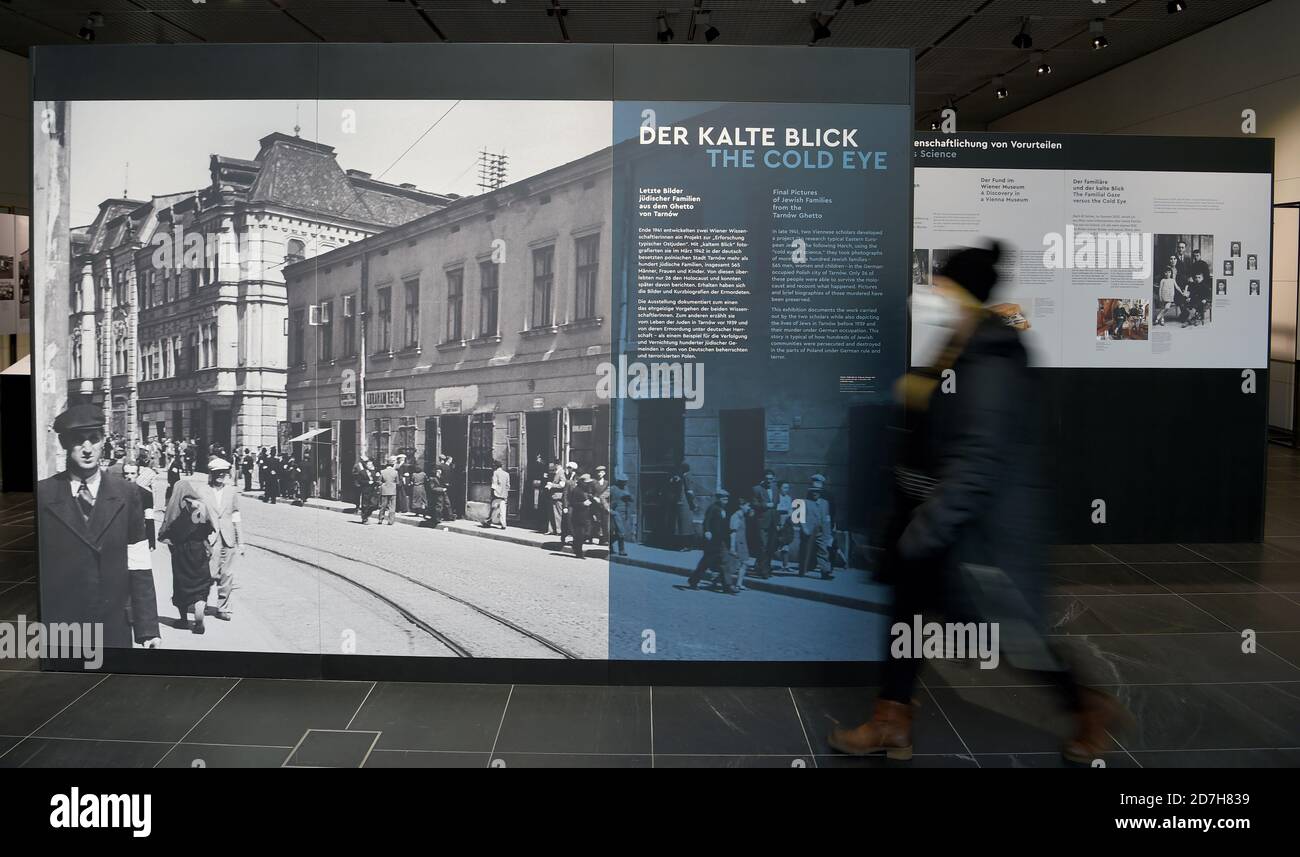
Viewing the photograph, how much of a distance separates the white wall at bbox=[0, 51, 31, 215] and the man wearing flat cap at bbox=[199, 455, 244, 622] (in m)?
10.1

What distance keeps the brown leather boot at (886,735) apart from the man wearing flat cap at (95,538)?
305cm

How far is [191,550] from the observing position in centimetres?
429

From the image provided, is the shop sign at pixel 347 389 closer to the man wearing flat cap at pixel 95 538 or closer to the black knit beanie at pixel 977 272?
the man wearing flat cap at pixel 95 538

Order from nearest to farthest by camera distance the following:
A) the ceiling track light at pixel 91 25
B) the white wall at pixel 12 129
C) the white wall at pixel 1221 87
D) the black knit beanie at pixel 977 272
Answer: the black knit beanie at pixel 977 272 → the ceiling track light at pixel 91 25 → the white wall at pixel 1221 87 → the white wall at pixel 12 129

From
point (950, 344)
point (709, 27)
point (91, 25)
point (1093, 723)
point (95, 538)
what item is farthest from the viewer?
point (709, 27)

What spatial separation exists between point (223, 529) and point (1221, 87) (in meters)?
12.4

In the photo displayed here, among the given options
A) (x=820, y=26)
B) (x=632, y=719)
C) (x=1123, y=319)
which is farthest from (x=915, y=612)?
(x=820, y=26)

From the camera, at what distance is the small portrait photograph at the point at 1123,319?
23.9ft

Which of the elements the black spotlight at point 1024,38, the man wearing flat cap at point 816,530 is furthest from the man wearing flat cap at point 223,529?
the black spotlight at point 1024,38

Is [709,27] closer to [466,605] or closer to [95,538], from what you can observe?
[466,605]

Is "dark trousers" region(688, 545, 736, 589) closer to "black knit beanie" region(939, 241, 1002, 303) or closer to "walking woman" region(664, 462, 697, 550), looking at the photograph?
"walking woman" region(664, 462, 697, 550)

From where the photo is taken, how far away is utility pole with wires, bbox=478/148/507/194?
407cm

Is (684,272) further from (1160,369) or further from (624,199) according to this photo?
(1160,369)

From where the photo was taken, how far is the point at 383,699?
4078 mm
